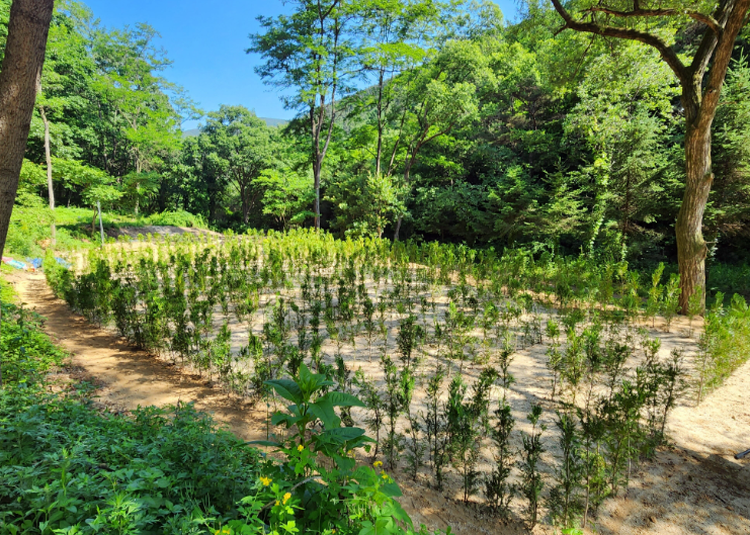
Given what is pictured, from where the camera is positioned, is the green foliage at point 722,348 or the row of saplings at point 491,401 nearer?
the row of saplings at point 491,401

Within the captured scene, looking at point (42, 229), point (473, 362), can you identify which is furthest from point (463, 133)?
point (42, 229)

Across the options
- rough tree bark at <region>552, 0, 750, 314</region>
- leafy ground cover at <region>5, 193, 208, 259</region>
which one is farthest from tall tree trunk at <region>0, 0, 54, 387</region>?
leafy ground cover at <region>5, 193, 208, 259</region>

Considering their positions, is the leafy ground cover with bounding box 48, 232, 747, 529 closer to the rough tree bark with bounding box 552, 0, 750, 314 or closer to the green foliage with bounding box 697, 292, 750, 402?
the green foliage with bounding box 697, 292, 750, 402

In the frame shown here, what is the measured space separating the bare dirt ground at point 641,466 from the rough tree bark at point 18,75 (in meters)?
2.21

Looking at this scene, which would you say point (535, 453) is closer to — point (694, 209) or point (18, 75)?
point (18, 75)

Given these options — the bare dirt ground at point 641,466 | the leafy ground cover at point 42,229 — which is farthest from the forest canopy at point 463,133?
the bare dirt ground at point 641,466

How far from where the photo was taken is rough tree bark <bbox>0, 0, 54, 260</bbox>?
249 centimetres

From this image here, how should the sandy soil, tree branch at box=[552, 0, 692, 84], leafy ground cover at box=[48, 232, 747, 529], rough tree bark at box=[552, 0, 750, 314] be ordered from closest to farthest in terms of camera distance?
leafy ground cover at box=[48, 232, 747, 529] < rough tree bark at box=[552, 0, 750, 314] < tree branch at box=[552, 0, 692, 84] < the sandy soil

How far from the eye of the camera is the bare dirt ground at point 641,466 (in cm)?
252

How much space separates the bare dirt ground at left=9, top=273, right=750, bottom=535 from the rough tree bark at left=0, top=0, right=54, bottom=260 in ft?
7.26

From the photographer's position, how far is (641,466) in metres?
3.06

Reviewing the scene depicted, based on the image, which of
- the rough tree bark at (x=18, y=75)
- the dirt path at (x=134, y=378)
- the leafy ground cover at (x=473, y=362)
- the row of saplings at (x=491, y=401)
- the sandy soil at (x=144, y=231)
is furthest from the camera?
the sandy soil at (x=144, y=231)

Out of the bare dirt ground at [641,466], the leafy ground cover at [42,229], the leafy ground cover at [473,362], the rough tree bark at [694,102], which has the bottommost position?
the bare dirt ground at [641,466]

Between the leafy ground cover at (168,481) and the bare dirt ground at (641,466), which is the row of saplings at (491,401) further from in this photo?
the leafy ground cover at (168,481)
